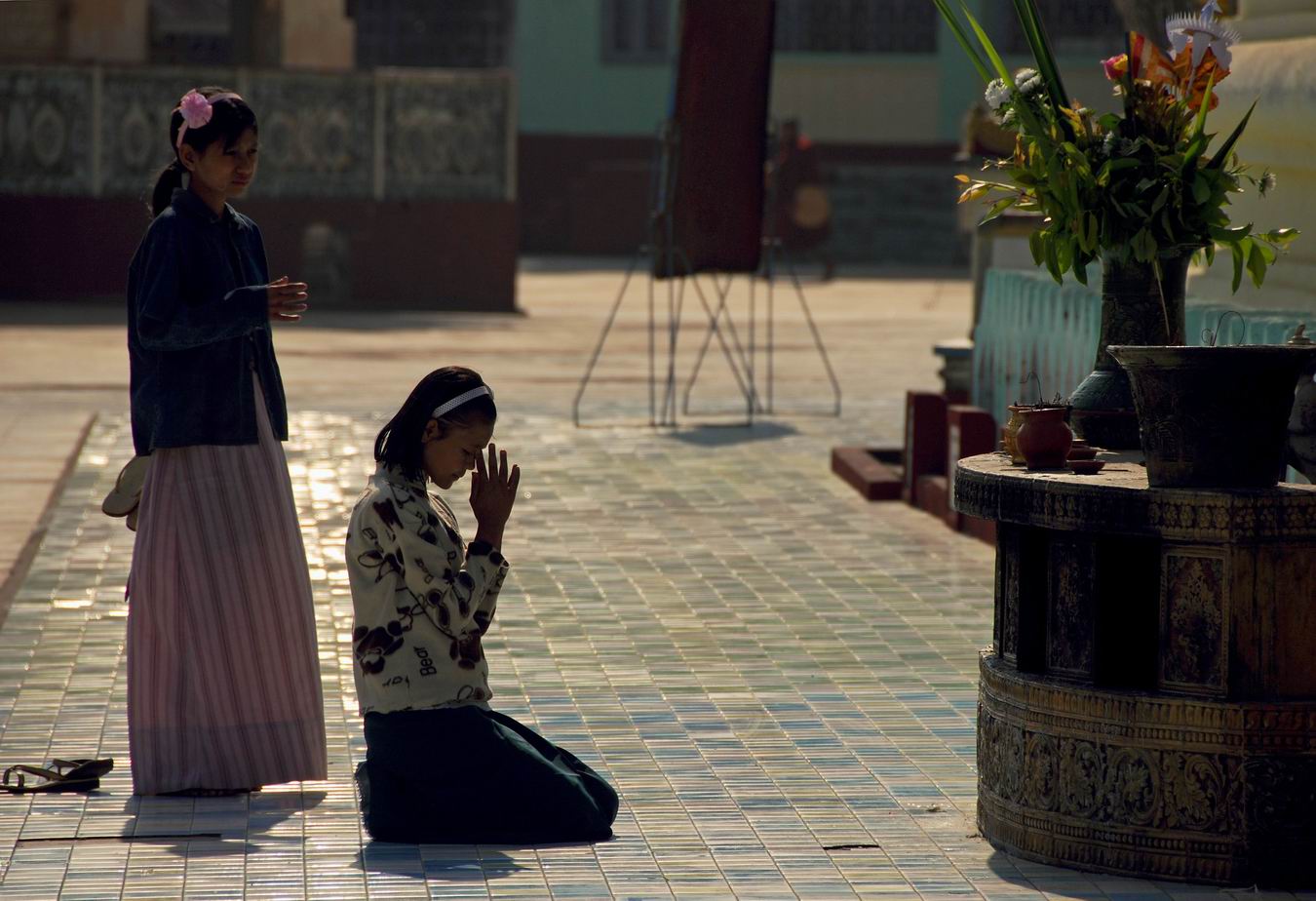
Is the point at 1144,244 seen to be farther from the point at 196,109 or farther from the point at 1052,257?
the point at 196,109

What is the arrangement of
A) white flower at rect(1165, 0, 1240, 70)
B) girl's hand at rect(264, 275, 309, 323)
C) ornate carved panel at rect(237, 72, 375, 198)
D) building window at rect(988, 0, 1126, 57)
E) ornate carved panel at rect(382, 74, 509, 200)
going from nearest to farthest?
white flower at rect(1165, 0, 1240, 70)
girl's hand at rect(264, 275, 309, 323)
ornate carved panel at rect(237, 72, 375, 198)
ornate carved panel at rect(382, 74, 509, 200)
building window at rect(988, 0, 1126, 57)

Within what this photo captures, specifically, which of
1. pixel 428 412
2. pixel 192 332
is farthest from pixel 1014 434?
pixel 192 332

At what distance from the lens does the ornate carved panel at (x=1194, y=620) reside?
4.59m

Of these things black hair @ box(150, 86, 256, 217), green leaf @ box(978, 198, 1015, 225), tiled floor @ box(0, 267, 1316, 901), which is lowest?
tiled floor @ box(0, 267, 1316, 901)

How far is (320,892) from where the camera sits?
15.0ft

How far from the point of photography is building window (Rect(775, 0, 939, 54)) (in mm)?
33312

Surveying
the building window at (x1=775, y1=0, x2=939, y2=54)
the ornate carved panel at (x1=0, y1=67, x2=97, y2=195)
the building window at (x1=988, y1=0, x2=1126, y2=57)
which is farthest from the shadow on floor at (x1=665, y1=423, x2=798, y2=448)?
the building window at (x1=775, y1=0, x2=939, y2=54)

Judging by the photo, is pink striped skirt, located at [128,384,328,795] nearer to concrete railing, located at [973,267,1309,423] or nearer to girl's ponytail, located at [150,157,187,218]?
girl's ponytail, located at [150,157,187,218]

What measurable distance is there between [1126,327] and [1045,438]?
0.66m

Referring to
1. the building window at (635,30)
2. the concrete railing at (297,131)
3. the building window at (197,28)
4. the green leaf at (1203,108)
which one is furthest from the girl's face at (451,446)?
the building window at (635,30)

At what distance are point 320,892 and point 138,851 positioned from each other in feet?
1.76

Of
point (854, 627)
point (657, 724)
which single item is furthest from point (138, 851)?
point (854, 627)

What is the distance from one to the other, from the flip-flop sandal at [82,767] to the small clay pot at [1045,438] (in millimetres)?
2311

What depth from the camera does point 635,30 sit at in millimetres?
34094
